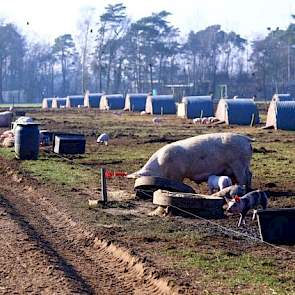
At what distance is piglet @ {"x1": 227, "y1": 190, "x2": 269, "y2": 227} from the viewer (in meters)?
14.3

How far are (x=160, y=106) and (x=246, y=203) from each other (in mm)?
54931

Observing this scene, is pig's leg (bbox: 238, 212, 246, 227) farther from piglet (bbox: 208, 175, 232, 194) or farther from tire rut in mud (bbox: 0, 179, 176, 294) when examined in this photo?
piglet (bbox: 208, 175, 232, 194)

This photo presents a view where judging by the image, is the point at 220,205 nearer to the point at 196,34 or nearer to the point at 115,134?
the point at 115,134

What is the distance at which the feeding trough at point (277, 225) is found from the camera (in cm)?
1228

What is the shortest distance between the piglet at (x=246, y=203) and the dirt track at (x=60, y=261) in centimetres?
265

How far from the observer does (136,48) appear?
406 ft

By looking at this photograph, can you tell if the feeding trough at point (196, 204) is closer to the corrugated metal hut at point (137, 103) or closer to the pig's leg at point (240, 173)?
the pig's leg at point (240, 173)

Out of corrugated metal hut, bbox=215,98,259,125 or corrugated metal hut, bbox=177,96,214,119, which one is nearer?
corrugated metal hut, bbox=215,98,259,125

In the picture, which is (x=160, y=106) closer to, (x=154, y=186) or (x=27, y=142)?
(x=27, y=142)

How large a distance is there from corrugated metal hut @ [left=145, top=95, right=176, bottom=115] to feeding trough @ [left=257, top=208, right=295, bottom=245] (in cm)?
5655

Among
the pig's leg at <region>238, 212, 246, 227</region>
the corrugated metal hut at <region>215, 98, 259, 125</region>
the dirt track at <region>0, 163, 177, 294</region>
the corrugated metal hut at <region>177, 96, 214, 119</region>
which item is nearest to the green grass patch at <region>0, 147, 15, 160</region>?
the dirt track at <region>0, 163, 177, 294</region>

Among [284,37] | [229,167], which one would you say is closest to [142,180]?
[229,167]

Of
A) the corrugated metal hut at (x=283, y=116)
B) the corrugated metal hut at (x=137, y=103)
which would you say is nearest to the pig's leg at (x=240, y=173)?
the corrugated metal hut at (x=283, y=116)

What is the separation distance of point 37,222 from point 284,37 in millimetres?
103851
